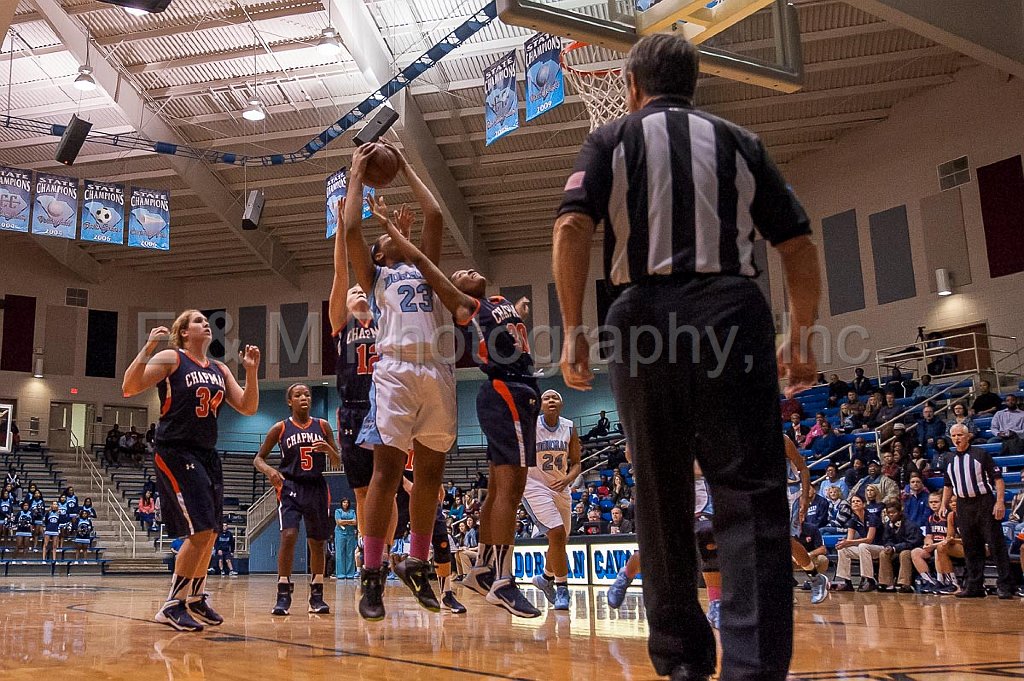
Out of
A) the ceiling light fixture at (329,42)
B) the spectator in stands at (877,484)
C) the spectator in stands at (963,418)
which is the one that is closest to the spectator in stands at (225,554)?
the ceiling light fixture at (329,42)

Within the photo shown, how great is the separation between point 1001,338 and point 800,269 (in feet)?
60.4

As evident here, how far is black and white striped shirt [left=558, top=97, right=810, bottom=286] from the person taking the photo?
2.27 meters

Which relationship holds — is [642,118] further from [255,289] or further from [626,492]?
[255,289]

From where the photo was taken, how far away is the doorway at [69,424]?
2792cm

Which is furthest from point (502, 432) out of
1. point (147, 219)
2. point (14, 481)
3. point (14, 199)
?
point (14, 481)

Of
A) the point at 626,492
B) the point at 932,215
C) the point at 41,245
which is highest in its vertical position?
the point at 41,245

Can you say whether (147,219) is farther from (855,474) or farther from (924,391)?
(924,391)

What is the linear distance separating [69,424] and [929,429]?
24427 mm

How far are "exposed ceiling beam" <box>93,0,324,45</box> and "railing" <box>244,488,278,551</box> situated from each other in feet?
37.5

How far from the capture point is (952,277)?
19281 mm

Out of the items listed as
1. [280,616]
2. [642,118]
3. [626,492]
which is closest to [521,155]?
[626,492]

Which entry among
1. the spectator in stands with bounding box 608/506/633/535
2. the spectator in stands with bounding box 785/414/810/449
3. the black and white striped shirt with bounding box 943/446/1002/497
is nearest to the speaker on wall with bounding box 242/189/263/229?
the spectator in stands with bounding box 608/506/633/535

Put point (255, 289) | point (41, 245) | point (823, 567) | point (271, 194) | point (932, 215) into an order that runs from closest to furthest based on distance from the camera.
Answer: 1. point (823, 567)
2. point (932, 215)
3. point (271, 194)
4. point (41, 245)
5. point (255, 289)

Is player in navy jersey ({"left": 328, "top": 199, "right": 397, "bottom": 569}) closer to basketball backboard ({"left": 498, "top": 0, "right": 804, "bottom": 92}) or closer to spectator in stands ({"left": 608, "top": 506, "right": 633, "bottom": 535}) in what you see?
basketball backboard ({"left": 498, "top": 0, "right": 804, "bottom": 92})
